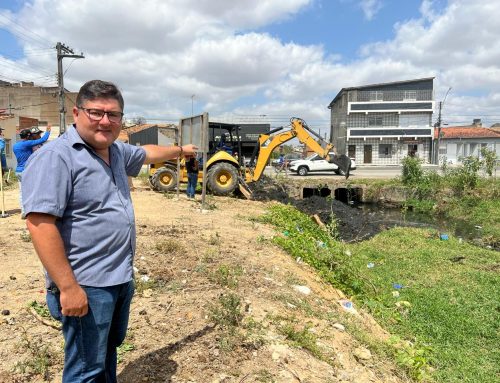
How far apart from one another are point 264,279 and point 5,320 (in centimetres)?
261

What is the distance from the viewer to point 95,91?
6.68ft

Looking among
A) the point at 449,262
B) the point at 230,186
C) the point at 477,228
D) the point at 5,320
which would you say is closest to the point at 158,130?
the point at 230,186

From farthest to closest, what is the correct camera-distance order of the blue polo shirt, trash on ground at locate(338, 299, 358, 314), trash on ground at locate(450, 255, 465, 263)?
trash on ground at locate(450, 255, 465, 263) → trash on ground at locate(338, 299, 358, 314) → the blue polo shirt

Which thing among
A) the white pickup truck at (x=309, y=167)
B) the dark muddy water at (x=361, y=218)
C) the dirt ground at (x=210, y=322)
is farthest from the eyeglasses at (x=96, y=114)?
the white pickup truck at (x=309, y=167)

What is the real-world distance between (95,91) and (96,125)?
0.54 feet

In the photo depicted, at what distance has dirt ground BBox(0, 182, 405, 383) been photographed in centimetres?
297

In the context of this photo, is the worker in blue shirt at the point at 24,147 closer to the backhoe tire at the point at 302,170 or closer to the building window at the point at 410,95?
the backhoe tire at the point at 302,170

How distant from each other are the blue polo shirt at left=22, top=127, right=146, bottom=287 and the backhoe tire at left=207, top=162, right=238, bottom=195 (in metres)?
10.8

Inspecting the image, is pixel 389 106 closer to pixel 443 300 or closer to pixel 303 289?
pixel 443 300

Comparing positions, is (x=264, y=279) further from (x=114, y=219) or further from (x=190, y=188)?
(x=190, y=188)

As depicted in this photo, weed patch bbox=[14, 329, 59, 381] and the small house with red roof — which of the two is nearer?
weed patch bbox=[14, 329, 59, 381]

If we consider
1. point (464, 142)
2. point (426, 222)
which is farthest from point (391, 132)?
point (426, 222)

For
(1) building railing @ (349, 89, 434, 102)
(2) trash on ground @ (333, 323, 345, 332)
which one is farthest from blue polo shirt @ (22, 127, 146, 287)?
(1) building railing @ (349, 89, 434, 102)

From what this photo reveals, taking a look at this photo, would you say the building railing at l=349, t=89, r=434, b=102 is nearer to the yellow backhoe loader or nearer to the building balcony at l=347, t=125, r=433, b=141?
the building balcony at l=347, t=125, r=433, b=141
